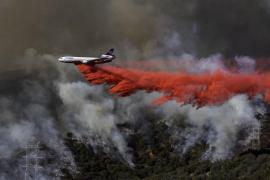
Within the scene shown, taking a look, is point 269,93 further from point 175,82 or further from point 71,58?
point 71,58

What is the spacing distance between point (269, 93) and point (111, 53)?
28.9 meters

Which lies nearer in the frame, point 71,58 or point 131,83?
point 131,83

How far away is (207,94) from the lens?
115062 mm

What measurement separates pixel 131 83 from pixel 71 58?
1429 cm

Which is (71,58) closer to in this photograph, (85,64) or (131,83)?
(85,64)

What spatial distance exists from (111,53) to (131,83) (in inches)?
316

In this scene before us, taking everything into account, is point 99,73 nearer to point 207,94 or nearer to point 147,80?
point 147,80

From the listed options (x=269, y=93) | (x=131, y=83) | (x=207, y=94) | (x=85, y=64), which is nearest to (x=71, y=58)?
(x=85, y=64)

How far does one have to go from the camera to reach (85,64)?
368ft

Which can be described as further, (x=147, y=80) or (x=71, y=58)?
(x=71, y=58)

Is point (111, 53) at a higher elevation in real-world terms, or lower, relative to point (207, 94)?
higher

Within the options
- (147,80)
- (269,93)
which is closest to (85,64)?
(147,80)

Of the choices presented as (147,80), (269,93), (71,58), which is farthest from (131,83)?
(269,93)

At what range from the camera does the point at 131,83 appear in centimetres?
11044
